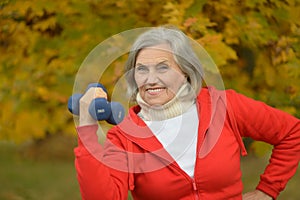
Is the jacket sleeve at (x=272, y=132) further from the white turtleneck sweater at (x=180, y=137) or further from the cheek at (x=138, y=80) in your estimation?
the cheek at (x=138, y=80)

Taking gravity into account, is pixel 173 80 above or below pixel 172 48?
below

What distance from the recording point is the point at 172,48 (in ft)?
7.82

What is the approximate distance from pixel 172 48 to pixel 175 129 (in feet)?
1.20

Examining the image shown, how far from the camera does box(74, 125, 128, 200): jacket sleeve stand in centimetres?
199

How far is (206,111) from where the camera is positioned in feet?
8.17

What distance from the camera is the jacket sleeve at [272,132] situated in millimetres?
2537

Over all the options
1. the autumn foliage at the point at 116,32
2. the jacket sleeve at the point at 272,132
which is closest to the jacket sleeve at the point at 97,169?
the jacket sleeve at the point at 272,132

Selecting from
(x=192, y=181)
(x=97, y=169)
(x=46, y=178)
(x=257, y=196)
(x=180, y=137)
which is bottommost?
(x=46, y=178)

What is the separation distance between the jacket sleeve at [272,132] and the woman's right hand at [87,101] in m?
0.83

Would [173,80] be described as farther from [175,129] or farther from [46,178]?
[46,178]

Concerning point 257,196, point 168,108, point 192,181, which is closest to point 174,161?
point 192,181

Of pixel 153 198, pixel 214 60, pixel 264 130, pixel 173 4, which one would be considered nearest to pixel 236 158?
pixel 264 130

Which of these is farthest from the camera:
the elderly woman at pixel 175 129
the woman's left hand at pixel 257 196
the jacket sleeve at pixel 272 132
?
the woman's left hand at pixel 257 196

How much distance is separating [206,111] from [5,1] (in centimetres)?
163
